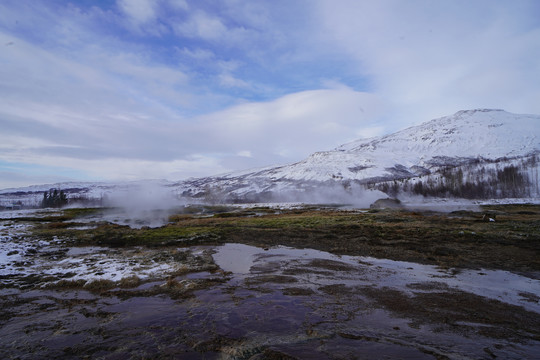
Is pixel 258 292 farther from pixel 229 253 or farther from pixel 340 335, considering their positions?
pixel 229 253

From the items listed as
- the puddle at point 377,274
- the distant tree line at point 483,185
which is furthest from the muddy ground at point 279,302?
the distant tree line at point 483,185

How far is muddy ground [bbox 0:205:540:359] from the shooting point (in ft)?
23.0

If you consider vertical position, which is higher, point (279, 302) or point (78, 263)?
point (78, 263)

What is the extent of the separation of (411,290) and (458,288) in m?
2.00

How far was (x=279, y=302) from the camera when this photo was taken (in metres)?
10.0

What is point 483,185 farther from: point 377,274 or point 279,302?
point 279,302

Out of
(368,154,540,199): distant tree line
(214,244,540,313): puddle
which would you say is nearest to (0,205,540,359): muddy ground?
(214,244,540,313): puddle

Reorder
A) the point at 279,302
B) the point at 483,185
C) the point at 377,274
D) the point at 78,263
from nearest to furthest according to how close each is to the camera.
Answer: the point at 279,302
the point at 377,274
the point at 78,263
the point at 483,185

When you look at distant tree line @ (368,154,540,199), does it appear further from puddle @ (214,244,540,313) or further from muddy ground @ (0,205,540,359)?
puddle @ (214,244,540,313)

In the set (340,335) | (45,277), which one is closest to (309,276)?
(340,335)

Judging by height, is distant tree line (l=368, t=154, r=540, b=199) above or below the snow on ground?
above

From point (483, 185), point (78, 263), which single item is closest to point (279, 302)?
point (78, 263)

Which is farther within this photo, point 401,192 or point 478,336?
point 401,192

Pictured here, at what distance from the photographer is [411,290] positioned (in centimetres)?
1111
